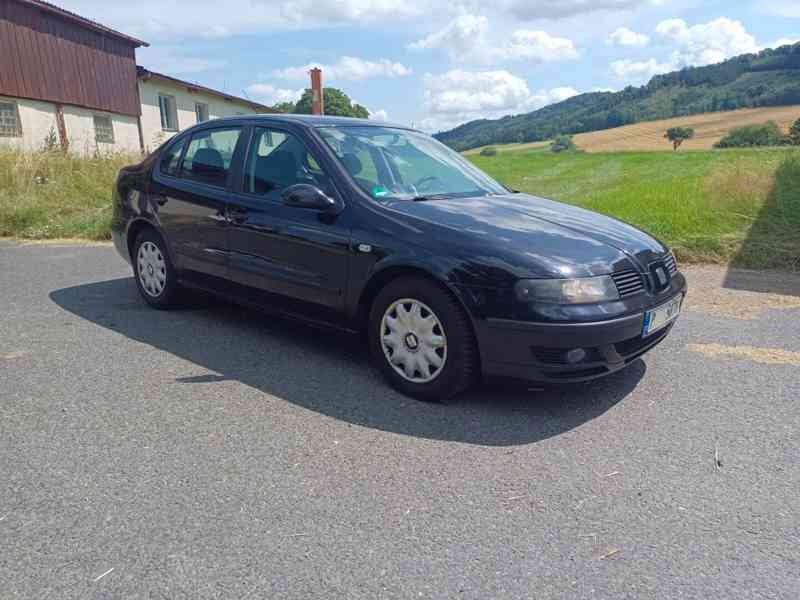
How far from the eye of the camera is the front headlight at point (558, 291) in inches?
128

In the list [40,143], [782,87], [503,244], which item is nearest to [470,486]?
[503,244]

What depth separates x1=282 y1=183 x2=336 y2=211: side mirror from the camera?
3896 millimetres

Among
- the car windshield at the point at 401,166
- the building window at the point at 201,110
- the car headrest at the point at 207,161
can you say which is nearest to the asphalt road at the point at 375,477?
the car windshield at the point at 401,166

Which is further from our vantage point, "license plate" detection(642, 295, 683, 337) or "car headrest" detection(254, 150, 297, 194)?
"car headrest" detection(254, 150, 297, 194)

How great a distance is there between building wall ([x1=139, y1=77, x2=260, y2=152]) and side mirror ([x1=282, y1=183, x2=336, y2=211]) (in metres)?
23.5

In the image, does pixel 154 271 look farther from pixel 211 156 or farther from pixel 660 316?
pixel 660 316

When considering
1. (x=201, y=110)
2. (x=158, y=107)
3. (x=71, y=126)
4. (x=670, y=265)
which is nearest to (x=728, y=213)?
(x=670, y=265)

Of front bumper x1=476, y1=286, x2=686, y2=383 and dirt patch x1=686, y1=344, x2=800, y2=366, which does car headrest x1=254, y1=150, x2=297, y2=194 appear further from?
dirt patch x1=686, y1=344, x2=800, y2=366

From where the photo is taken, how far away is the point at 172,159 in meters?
5.32

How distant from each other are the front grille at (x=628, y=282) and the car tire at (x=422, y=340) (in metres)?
0.84

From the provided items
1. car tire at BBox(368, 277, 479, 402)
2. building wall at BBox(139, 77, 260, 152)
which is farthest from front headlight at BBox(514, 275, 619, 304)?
building wall at BBox(139, 77, 260, 152)

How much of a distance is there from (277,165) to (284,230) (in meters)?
0.54

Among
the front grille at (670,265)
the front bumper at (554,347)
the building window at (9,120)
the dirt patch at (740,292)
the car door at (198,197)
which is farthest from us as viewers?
the building window at (9,120)

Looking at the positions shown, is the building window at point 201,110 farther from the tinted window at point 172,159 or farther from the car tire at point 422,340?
the car tire at point 422,340
